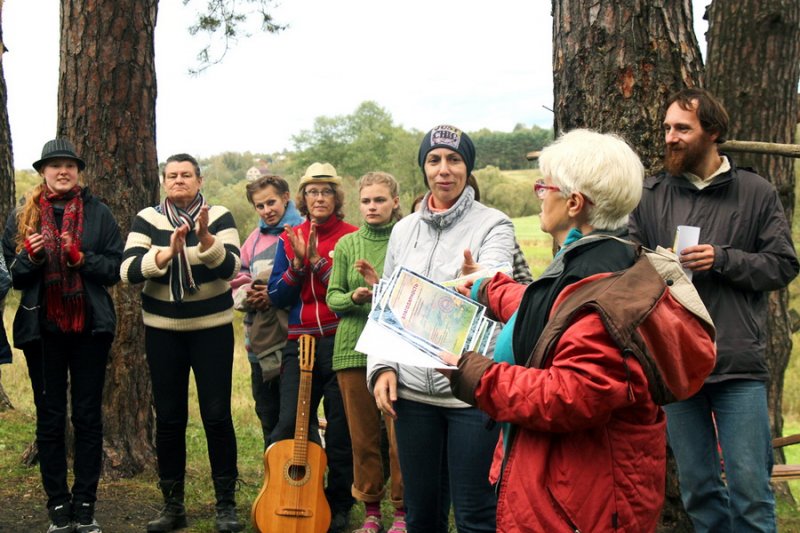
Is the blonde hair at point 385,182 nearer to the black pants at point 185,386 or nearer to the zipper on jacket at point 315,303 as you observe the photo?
the zipper on jacket at point 315,303

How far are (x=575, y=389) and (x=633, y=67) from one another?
2412 millimetres

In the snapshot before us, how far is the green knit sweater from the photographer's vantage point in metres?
5.01

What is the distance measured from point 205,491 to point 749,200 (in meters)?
4.11

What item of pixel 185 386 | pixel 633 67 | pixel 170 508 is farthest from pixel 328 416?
pixel 633 67

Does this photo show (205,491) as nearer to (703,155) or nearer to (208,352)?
(208,352)

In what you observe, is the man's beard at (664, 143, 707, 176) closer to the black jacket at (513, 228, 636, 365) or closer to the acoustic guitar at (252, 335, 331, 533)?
the black jacket at (513, 228, 636, 365)

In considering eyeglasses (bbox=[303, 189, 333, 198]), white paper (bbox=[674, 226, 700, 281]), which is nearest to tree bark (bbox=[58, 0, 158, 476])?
eyeglasses (bbox=[303, 189, 333, 198])

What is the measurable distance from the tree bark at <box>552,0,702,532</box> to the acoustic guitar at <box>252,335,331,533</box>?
6.24 ft

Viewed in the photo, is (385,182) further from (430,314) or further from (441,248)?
(430,314)

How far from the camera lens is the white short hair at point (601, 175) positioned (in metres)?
2.60

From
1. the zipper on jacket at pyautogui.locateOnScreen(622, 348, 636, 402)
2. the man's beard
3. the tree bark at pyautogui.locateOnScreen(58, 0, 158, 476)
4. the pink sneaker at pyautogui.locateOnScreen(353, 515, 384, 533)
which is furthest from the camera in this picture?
the tree bark at pyautogui.locateOnScreen(58, 0, 158, 476)

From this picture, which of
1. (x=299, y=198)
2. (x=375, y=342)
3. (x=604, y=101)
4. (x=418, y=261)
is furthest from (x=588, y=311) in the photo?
(x=299, y=198)

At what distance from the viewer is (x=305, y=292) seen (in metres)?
5.54

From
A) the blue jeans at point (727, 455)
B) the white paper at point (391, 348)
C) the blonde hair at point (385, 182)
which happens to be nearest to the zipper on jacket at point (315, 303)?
the blonde hair at point (385, 182)
